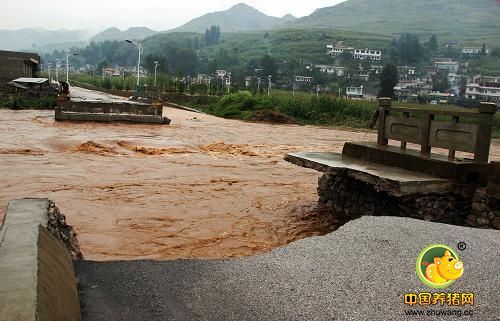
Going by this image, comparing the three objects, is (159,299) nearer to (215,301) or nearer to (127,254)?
(215,301)

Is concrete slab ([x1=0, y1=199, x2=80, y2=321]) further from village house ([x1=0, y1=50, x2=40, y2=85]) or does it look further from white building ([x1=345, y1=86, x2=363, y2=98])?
white building ([x1=345, y1=86, x2=363, y2=98])

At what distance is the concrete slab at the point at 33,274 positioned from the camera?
2.94 metres

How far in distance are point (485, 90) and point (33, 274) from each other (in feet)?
275

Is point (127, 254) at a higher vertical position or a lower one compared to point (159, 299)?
lower

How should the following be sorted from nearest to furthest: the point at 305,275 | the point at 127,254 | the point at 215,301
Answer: the point at 215,301 < the point at 305,275 < the point at 127,254

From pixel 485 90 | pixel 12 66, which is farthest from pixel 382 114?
pixel 485 90

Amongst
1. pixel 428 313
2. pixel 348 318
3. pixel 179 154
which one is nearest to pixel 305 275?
pixel 348 318

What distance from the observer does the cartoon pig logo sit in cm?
438

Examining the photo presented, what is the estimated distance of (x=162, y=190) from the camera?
11039mm

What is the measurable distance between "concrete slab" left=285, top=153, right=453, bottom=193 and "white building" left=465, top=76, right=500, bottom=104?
232ft

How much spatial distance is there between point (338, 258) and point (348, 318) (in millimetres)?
1309

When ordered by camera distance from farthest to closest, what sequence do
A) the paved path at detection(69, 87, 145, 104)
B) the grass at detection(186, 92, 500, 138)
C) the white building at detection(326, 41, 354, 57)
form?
the white building at detection(326, 41, 354, 57), the grass at detection(186, 92, 500, 138), the paved path at detection(69, 87, 145, 104)

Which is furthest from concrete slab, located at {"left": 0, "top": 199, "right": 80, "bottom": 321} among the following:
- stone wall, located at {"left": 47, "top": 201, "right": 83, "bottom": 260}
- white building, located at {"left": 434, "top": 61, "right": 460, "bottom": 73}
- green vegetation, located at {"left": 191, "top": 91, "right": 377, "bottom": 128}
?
white building, located at {"left": 434, "top": 61, "right": 460, "bottom": 73}

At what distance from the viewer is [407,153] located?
8945mm
